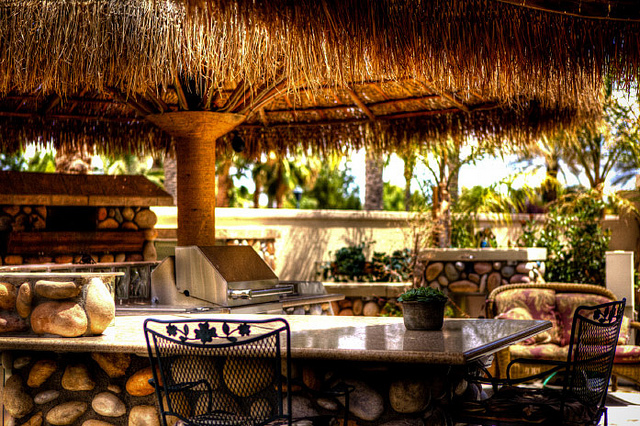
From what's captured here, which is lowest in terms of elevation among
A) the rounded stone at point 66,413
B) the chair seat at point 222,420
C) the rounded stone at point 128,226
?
the rounded stone at point 66,413

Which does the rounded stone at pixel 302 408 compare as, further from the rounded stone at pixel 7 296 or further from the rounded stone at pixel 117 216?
the rounded stone at pixel 117 216

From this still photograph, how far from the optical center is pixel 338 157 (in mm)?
8305

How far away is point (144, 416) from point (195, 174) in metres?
2.52

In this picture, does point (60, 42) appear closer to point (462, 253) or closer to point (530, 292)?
point (530, 292)

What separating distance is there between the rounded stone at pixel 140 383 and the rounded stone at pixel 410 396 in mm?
1278

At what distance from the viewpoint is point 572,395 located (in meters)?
3.37

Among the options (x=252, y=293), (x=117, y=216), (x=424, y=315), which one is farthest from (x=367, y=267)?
(x=424, y=315)

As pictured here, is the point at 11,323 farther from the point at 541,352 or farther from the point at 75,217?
the point at 75,217

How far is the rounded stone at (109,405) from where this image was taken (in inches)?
152

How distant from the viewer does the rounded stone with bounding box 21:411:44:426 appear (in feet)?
12.9

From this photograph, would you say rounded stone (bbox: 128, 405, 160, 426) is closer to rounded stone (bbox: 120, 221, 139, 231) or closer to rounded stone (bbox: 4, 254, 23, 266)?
rounded stone (bbox: 4, 254, 23, 266)

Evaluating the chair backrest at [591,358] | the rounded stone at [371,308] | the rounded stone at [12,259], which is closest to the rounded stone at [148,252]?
the rounded stone at [12,259]

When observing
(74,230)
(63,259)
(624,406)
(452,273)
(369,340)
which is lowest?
(624,406)

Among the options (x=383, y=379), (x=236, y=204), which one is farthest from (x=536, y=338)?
(x=236, y=204)
